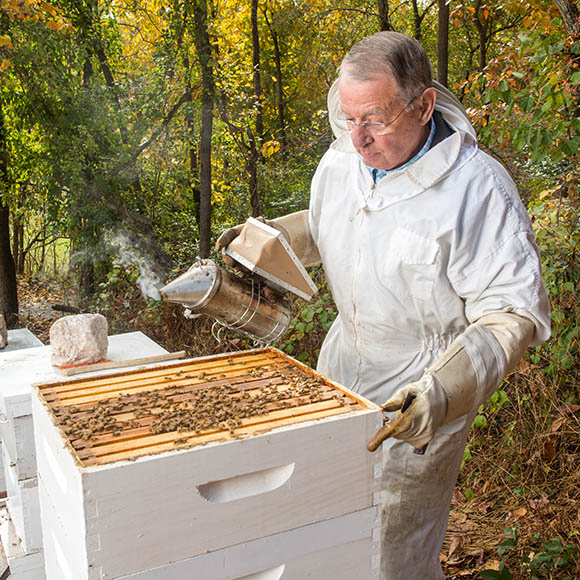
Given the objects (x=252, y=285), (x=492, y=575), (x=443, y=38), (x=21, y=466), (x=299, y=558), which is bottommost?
(x=492, y=575)

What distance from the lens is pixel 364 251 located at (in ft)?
5.64

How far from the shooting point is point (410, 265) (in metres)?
1.61

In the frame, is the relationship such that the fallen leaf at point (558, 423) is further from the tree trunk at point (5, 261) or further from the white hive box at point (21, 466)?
the tree trunk at point (5, 261)

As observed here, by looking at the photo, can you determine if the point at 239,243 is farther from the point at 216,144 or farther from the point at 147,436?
the point at 216,144

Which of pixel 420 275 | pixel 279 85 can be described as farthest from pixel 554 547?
pixel 279 85

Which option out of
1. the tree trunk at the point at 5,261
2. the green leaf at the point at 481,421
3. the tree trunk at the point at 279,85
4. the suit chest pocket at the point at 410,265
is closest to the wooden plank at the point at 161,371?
the suit chest pocket at the point at 410,265

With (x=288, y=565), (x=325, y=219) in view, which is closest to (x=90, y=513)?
(x=288, y=565)

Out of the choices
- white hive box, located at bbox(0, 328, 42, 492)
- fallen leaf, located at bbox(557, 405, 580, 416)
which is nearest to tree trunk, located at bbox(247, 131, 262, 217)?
white hive box, located at bbox(0, 328, 42, 492)

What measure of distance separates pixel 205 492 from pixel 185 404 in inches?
9.1

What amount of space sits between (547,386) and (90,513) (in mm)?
2808

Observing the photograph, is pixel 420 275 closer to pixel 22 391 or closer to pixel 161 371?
pixel 161 371

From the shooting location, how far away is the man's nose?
1.57 meters

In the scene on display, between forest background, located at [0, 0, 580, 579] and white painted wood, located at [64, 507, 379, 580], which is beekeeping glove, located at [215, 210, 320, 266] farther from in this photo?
forest background, located at [0, 0, 580, 579]

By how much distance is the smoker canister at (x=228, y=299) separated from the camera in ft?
5.58
